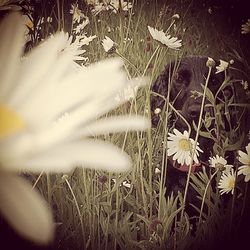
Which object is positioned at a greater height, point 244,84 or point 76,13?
point 76,13

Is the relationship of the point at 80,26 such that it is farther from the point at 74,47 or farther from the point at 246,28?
the point at 246,28

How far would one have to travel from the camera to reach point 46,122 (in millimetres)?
828

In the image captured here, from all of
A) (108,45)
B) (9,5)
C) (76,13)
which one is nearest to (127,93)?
(108,45)

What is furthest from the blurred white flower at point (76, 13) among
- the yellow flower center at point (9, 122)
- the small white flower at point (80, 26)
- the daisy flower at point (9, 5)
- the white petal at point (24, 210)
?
the white petal at point (24, 210)

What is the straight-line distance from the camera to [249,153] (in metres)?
0.89

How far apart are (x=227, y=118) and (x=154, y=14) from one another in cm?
28

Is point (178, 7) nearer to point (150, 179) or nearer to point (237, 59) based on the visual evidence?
point (237, 59)

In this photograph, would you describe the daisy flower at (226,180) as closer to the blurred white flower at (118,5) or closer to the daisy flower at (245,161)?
the daisy flower at (245,161)

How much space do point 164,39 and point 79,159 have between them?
32cm

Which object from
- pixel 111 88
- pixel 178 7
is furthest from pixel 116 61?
pixel 178 7

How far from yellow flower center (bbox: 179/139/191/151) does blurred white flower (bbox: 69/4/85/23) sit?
1.17 feet

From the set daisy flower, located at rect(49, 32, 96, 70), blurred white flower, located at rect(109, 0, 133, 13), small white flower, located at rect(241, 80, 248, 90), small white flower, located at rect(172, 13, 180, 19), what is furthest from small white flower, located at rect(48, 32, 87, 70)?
small white flower, located at rect(241, 80, 248, 90)

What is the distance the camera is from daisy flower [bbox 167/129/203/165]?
0.89 meters

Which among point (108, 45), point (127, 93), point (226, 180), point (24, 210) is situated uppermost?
point (108, 45)
